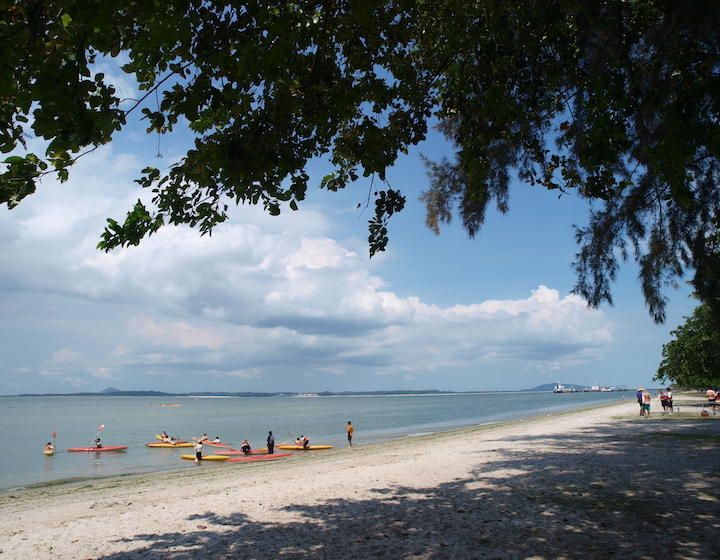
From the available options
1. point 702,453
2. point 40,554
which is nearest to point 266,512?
point 40,554

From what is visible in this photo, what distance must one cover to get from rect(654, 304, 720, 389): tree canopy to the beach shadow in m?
23.1

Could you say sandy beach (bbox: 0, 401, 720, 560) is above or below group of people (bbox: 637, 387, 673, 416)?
above

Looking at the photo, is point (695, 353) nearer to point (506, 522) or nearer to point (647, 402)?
point (647, 402)

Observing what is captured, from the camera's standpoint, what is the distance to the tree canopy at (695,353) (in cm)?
2798

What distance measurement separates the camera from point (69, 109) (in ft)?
8.34

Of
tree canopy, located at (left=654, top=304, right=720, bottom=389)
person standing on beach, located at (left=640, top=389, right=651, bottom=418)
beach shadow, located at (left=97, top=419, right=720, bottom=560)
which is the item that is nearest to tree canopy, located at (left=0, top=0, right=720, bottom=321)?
beach shadow, located at (left=97, top=419, right=720, bottom=560)

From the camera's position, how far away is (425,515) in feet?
21.1

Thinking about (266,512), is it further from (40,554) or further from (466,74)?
(466,74)

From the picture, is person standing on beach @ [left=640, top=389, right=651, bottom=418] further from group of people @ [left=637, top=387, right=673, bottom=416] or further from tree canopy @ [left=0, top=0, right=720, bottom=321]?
tree canopy @ [left=0, top=0, right=720, bottom=321]

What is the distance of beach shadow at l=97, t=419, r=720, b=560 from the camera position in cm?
489

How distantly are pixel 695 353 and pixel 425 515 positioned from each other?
29154 mm

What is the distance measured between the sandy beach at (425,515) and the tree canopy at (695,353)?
67.6 ft

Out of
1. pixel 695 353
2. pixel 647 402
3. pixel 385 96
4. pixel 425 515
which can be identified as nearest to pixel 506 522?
pixel 425 515

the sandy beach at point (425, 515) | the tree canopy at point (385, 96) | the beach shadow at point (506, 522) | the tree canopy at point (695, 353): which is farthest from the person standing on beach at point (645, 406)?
the tree canopy at point (385, 96)
